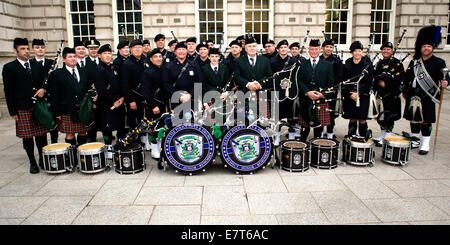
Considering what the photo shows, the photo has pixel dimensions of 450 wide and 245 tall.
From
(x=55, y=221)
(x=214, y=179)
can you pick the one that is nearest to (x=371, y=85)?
(x=214, y=179)

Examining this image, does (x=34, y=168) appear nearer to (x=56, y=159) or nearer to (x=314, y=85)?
(x=56, y=159)

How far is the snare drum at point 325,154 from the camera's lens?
5.09m

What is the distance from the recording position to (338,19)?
1297 centimetres

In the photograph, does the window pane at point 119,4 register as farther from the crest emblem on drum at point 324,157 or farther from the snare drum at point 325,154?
the crest emblem on drum at point 324,157

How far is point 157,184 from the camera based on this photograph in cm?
457

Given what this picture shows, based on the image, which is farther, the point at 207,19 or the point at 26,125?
the point at 207,19

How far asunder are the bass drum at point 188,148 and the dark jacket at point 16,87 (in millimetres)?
2494

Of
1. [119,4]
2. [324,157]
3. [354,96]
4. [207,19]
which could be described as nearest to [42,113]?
[324,157]

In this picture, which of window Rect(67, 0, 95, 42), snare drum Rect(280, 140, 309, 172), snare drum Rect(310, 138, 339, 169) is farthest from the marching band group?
window Rect(67, 0, 95, 42)

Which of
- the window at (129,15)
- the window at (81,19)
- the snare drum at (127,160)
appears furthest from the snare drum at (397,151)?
the window at (81,19)

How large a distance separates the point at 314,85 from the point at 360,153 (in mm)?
1558

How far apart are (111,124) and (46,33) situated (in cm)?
963

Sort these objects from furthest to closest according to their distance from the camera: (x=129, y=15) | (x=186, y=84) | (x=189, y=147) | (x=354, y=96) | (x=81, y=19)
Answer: (x=81, y=19) < (x=129, y=15) < (x=354, y=96) < (x=186, y=84) < (x=189, y=147)

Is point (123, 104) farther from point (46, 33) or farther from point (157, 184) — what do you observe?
point (46, 33)
